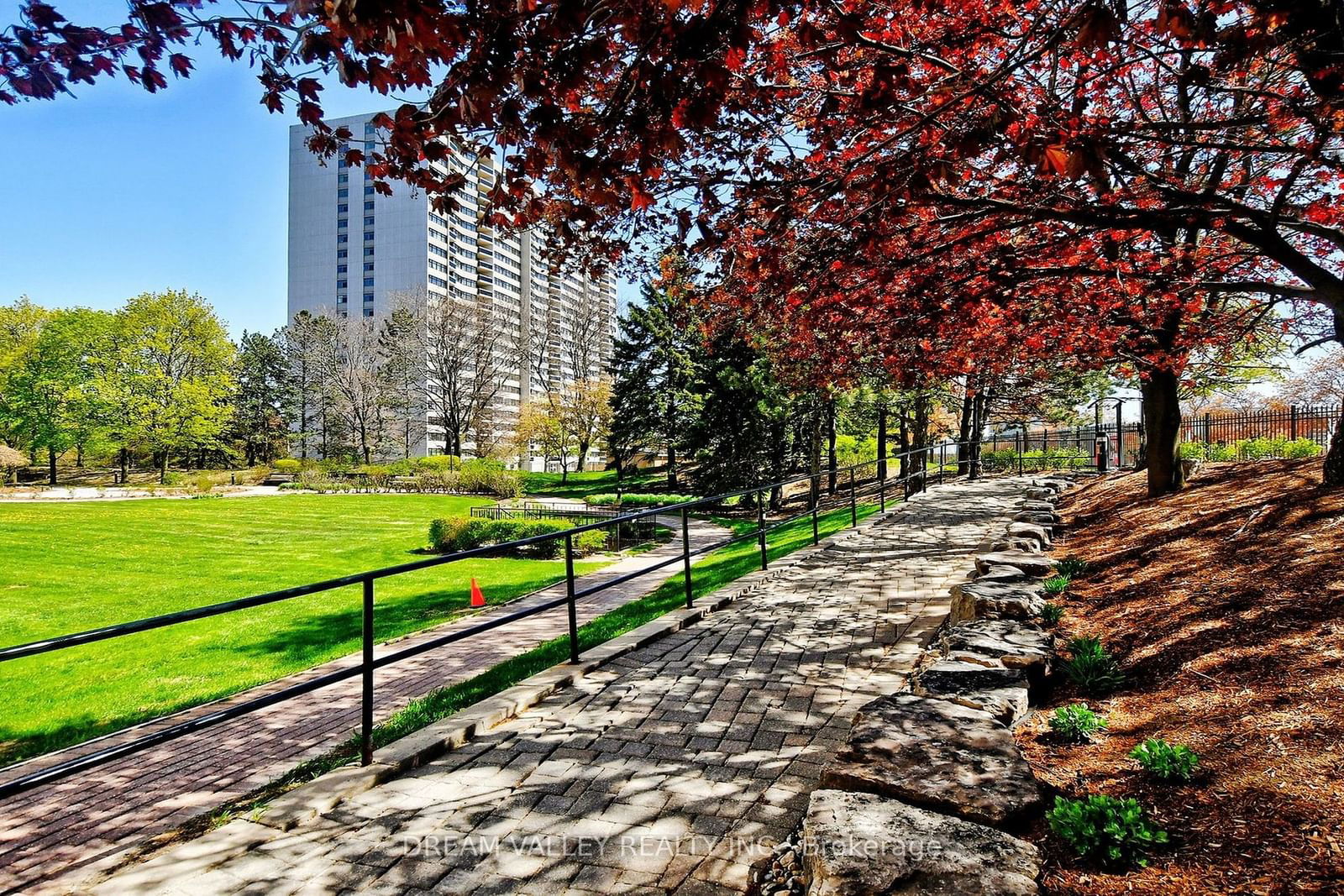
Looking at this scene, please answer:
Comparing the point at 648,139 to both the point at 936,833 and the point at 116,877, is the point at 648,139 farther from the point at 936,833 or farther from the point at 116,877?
the point at 116,877

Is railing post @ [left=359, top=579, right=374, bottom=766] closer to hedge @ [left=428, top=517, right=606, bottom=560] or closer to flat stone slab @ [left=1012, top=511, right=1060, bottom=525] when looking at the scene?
flat stone slab @ [left=1012, top=511, right=1060, bottom=525]

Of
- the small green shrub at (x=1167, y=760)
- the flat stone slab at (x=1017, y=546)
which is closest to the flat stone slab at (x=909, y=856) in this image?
the small green shrub at (x=1167, y=760)

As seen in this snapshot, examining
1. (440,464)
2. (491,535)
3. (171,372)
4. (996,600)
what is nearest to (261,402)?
(171,372)

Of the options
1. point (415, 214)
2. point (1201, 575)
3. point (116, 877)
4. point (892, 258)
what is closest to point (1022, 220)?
point (892, 258)

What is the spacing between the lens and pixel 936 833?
7.11 ft

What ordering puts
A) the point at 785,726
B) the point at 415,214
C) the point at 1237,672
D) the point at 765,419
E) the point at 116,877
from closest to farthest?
the point at 116,877
the point at 1237,672
the point at 785,726
the point at 765,419
the point at 415,214

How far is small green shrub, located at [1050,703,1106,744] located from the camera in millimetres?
3078

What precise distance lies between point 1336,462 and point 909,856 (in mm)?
7742

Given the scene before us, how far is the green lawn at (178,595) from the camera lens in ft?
26.3

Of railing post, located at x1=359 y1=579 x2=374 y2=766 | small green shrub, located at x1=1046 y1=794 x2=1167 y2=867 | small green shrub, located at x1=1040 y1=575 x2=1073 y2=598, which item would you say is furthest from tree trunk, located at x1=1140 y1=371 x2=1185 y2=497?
railing post, located at x1=359 y1=579 x2=374 y2=766

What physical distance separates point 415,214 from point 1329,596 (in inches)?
3165

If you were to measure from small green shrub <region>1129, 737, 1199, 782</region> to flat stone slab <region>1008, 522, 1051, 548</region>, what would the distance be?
633 centimetres

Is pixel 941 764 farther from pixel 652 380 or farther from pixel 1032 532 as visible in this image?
pixel 652 380

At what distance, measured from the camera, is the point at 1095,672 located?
368 centimetres
